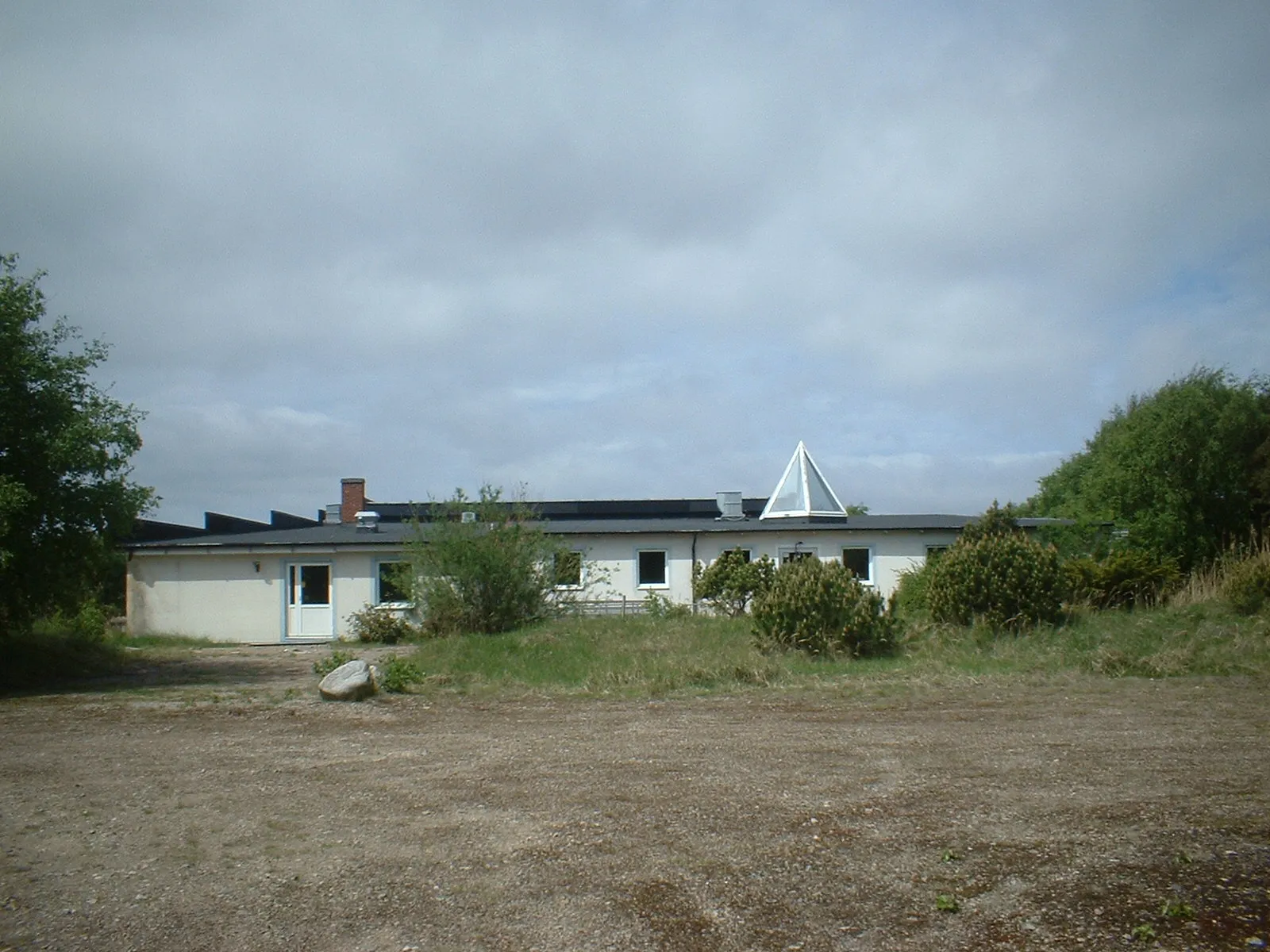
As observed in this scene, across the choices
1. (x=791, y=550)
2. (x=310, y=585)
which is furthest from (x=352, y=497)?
(x=791, y=550)

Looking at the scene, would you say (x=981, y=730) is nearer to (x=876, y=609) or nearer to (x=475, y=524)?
(x=876, y=609)

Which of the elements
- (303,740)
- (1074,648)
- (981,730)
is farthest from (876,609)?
(303,740)

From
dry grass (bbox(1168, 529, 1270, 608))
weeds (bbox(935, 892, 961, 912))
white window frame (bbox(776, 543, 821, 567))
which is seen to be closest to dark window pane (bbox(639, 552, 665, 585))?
white window frame (bbox(776, 543, 821, 567))

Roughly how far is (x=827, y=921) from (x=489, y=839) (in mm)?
2119

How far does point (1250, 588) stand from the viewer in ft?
54.7

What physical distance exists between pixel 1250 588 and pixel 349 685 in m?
13.9

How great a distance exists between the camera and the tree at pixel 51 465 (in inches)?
576

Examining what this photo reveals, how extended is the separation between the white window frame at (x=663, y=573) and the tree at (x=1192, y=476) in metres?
9.95

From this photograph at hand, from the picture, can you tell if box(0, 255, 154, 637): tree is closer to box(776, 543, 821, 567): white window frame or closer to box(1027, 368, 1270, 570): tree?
box(776, 543, 821, 567): white window frame

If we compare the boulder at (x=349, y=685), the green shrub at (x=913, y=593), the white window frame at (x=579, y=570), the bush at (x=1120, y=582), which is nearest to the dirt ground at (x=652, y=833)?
the boulder at (x=349, y=685)

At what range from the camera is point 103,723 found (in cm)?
1085

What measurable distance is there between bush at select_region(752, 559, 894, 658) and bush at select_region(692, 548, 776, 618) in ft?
18.2

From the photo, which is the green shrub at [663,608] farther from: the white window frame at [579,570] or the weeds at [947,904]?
the weeds at [947,904]

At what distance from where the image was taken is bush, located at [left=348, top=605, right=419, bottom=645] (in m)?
22.6
